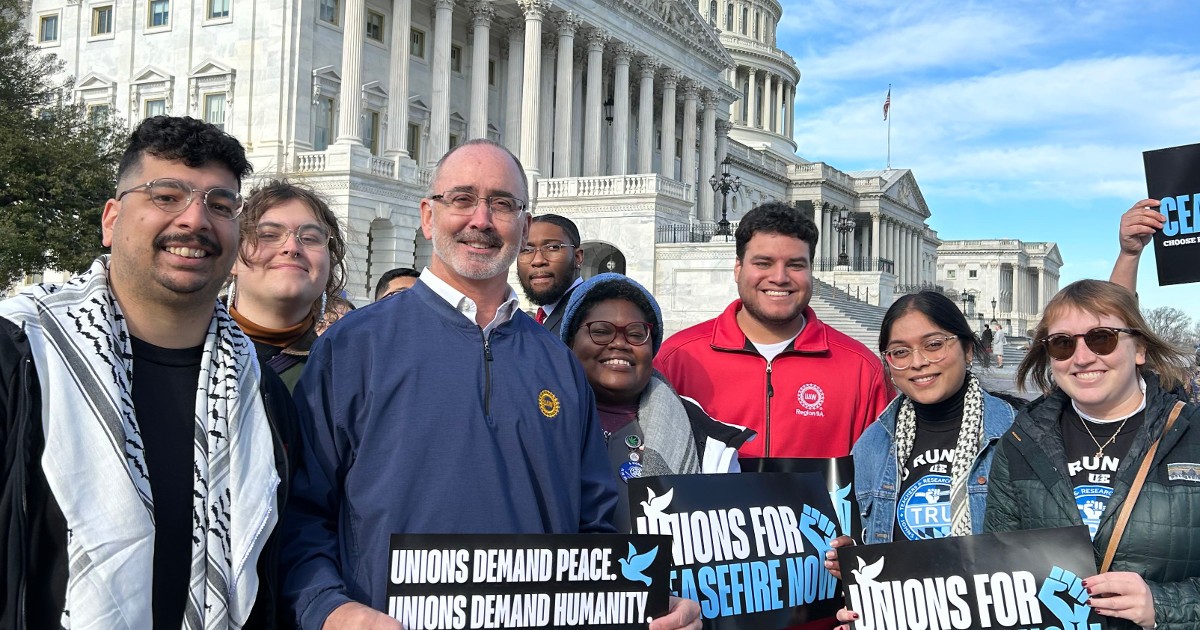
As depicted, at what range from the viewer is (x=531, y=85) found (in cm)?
4209

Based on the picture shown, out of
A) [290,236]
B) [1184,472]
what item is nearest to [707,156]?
[290,236]

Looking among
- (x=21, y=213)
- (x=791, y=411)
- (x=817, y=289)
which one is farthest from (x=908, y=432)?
(x=817, y=289)

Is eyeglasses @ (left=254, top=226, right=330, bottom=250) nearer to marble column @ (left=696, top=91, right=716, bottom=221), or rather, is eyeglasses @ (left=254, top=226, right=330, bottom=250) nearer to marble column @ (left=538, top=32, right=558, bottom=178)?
marble column @ (left=538, top=32, right=558, bottom=178)

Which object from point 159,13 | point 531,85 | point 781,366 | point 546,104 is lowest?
point 781,366

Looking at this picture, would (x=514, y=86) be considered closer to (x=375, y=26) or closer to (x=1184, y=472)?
(x=375, y=26)

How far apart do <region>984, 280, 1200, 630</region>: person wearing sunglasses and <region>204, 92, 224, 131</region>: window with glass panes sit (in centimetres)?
3936

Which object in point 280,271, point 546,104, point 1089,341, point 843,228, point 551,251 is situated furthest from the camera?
point 843,228

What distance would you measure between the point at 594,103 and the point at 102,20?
2170 cm

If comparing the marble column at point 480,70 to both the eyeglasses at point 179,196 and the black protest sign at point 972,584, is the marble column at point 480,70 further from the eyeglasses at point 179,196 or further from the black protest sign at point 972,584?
the black protest sign at point 972,584

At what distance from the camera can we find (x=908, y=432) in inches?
187

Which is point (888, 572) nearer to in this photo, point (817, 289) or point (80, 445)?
point (80, 445)

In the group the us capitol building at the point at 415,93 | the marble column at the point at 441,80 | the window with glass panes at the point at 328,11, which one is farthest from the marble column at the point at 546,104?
the window with glass panes at the point at 328,11

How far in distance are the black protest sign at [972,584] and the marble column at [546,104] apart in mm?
Result: 42134

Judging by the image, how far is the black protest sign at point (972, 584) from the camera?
3.71 meters
